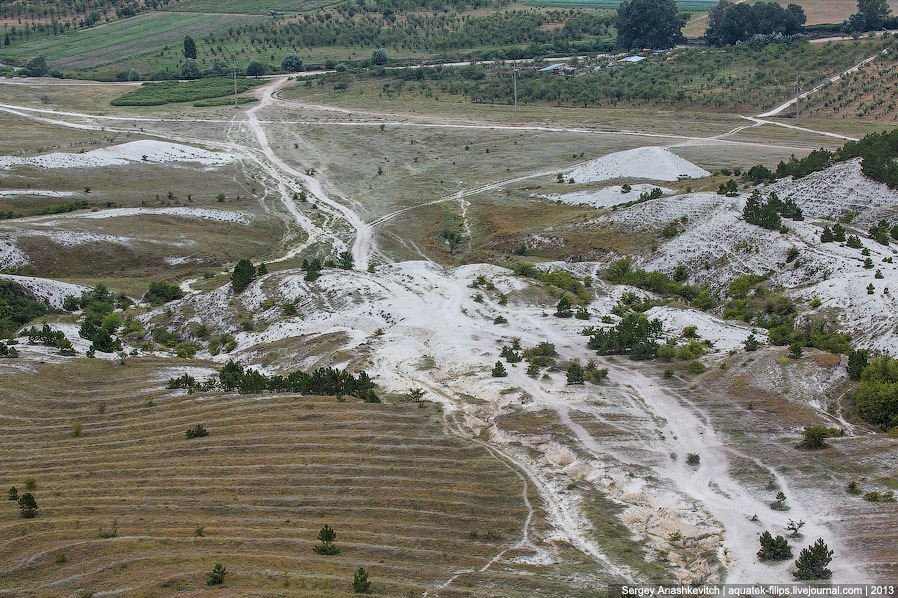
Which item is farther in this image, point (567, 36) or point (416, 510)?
point (567, 36)

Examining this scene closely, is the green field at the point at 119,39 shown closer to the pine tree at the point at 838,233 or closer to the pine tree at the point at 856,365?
the pine tree at the point at 838,233

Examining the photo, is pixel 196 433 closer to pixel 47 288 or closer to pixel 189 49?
pixel 47 288

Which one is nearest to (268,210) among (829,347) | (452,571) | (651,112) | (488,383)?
(488,383)

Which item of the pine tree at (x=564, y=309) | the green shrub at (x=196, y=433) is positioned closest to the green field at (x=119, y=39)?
the pine tree at (x=564, y=309)

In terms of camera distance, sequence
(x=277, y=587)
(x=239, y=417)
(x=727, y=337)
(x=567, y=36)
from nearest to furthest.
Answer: (x=277, y=587), (x=239, y=417), (x=727, y=337), (x=567, y=36)

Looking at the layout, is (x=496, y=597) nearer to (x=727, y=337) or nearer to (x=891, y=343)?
(x=727, y=337)

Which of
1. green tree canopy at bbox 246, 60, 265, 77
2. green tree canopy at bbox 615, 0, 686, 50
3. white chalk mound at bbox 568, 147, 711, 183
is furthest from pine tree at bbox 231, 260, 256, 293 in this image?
green tree canopy at bbox 615, 0, 686, 50

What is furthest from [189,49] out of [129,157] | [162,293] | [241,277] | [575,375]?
[575,375]
